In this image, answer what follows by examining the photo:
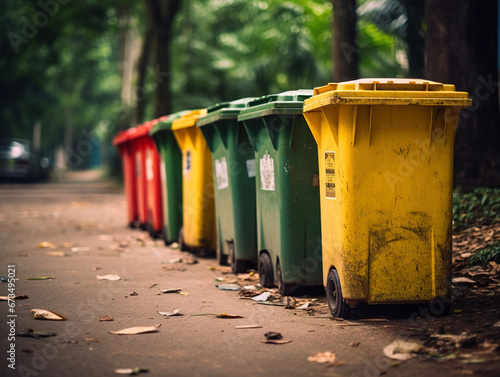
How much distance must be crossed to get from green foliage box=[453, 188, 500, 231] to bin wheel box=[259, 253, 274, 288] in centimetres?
248

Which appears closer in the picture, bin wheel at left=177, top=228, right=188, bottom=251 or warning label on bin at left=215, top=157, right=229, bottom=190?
warning label on bin at left=215, top=157, right=229, bottom=190

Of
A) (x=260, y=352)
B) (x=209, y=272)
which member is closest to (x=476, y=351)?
(x=260, y=352)

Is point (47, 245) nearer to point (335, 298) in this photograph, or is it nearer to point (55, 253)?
point (55, 253)

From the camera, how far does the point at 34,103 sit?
114 ft

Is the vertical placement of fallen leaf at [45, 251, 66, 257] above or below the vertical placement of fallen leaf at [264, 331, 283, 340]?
above

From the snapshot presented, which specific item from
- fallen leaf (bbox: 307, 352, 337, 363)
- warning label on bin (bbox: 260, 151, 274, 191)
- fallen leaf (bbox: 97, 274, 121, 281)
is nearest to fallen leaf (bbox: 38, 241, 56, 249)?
fallen leaf (bbox: 97, 274, 121, 281)

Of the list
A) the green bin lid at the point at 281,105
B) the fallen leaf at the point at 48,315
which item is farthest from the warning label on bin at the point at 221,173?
Result: the fallen leaf at the point at 48,315

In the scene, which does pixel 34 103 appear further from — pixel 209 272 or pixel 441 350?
pixel 441 350

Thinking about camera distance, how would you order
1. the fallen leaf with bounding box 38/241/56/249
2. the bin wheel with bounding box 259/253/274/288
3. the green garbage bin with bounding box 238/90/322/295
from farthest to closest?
the fallen leaf with bounding box 38/241/56/249 < the bin wheel with bounding box 259/253/274/288 < the green garbage bin with bounding box 238/90/322/295

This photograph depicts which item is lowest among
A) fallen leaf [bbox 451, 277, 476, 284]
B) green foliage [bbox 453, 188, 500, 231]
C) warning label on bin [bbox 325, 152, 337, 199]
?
fallen leaf [bbox 451, 277, 476, 284]

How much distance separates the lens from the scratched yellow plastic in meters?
5.03

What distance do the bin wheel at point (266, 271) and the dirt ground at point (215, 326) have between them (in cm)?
12

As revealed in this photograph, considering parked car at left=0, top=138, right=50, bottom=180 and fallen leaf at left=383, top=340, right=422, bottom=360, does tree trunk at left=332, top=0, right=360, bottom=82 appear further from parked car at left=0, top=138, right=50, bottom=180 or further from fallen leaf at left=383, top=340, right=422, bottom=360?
parked car at left=0, top=138, right=50, bottom=180

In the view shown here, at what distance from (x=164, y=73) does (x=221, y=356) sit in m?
15.1
